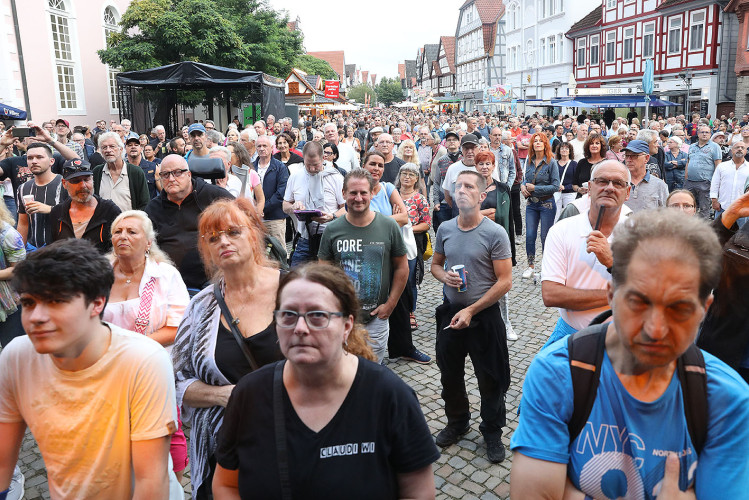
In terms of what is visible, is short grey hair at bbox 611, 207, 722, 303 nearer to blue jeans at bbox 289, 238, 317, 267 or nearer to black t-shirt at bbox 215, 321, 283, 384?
black t-shirt at bbox 215, 321, 283, 384

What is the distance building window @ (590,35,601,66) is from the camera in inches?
1612

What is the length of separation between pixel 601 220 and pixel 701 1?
113 ft

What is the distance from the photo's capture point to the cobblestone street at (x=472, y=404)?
3.73 metres

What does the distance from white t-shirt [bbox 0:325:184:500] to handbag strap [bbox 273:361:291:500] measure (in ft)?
1.80

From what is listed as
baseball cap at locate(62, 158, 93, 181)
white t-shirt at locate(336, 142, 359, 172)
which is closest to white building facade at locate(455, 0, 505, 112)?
white t-shirt at locate(336, 142, 359, 172)

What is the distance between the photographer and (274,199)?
755 centimetres

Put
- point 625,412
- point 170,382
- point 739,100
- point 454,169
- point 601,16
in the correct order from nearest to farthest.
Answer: point 625,412, point 170,382, point 454,169, point 739,100, point 601,16

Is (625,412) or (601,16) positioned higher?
(601,16)

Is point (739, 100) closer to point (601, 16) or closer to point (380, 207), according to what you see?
point (601, 16)

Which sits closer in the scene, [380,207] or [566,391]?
[566,391]

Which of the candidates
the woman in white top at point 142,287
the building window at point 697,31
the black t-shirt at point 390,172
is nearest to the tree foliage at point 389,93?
the building window at point 697,31

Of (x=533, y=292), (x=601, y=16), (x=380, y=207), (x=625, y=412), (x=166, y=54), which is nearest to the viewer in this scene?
(x=625, y=412)

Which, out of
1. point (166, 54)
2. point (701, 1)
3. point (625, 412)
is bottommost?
point (625, 412)

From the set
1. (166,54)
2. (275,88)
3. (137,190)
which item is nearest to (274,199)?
(137,190)
